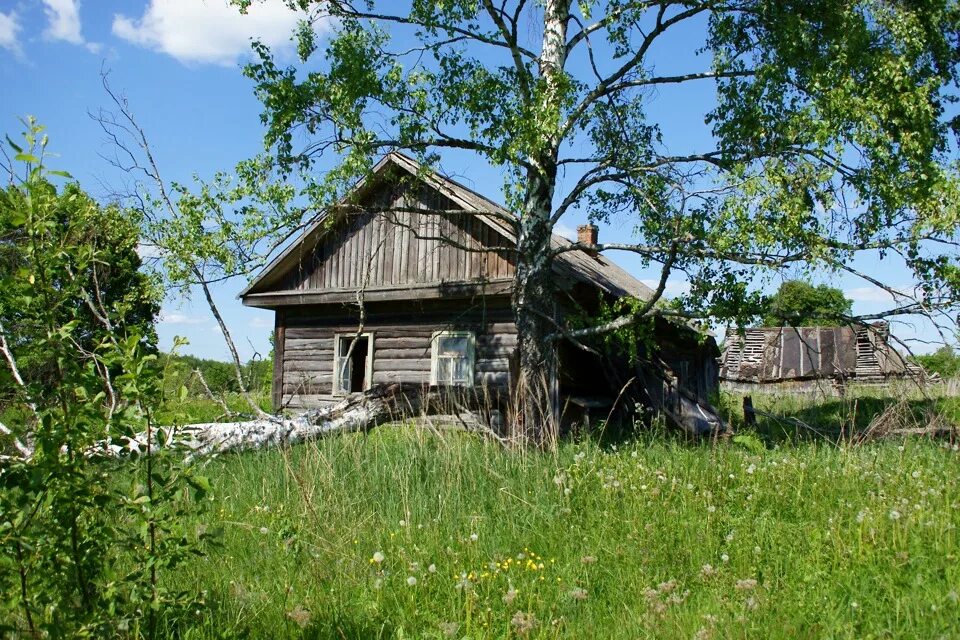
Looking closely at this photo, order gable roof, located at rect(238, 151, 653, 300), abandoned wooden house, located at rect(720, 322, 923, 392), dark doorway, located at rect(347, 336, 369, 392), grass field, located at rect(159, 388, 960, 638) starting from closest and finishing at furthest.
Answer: grass field, located at rect(159, 388, 960, 638), gable roof, located at rect(238, 151, 653, 300), dark doorway, located at rect(347, 336, 369, 392), abandoned wooden house, located at rect(720, 322, 923, 392)

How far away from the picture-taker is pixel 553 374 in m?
10.3

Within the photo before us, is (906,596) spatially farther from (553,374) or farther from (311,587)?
(553,374)

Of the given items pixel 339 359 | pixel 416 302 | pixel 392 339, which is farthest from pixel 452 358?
pixel 339 359

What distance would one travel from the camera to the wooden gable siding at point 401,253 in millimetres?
12625

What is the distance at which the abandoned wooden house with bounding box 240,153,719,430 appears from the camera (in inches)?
480

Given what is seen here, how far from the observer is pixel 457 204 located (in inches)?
512

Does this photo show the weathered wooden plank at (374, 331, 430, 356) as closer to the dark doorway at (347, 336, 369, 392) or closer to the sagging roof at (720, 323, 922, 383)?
the dark doorway at (347, 336, 369, 392)

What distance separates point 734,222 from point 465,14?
4.37 m

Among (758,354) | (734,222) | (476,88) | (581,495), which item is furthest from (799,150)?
(758,354)

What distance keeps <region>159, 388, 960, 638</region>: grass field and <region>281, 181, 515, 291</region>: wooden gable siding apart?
617cm

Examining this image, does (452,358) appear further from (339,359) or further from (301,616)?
(301,616)

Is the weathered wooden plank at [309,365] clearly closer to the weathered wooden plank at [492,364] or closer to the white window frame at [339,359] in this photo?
the white window frame at [339,359]

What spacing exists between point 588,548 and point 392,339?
966 centimetres

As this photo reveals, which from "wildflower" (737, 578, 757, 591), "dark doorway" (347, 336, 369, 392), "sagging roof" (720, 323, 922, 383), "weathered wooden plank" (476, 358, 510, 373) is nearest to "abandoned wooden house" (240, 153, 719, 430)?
"weathered wooden plank" (476, 358, 510, 373)
